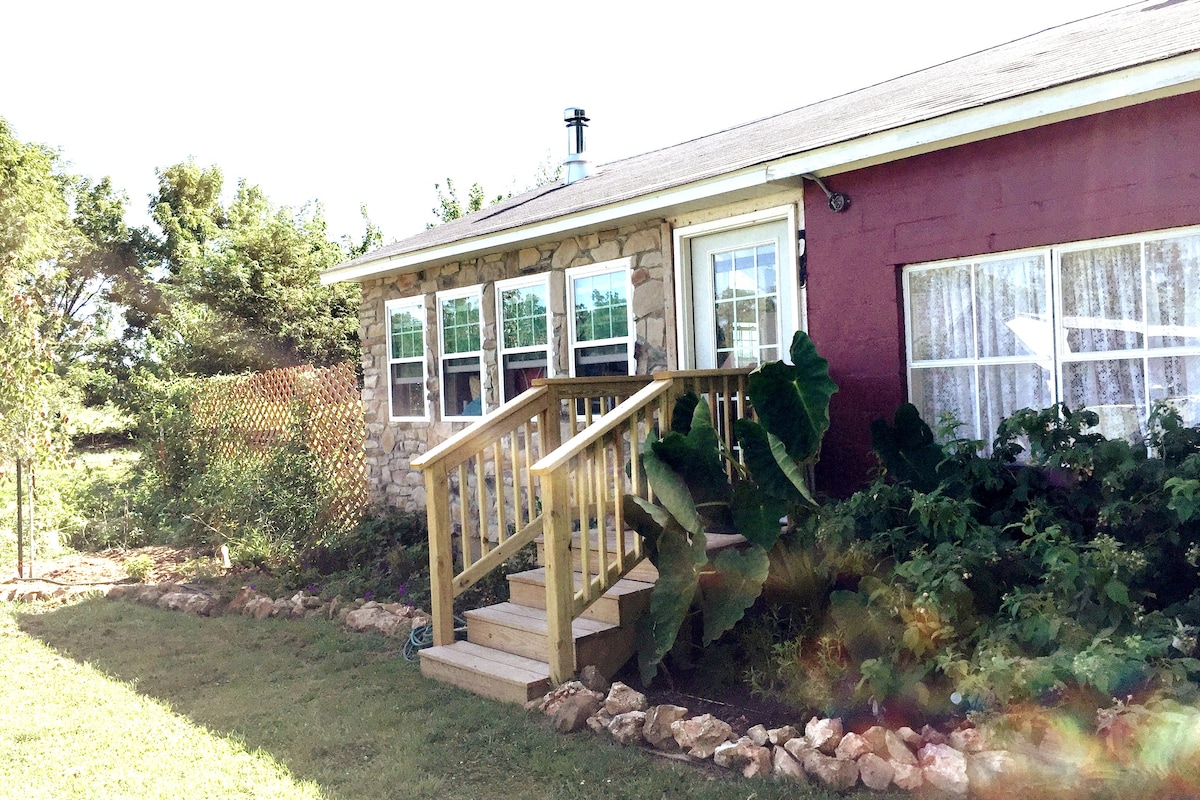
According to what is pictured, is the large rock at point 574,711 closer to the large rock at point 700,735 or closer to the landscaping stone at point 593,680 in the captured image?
the landscaping stone at point 593,680

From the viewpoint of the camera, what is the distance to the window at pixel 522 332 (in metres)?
7.79

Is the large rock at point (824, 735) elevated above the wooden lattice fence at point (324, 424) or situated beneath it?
situated beneath

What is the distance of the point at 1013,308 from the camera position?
5.02m

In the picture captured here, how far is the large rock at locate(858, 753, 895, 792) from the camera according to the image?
3.38 metres

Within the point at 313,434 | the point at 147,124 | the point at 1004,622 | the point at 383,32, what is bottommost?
the point at 1004,622

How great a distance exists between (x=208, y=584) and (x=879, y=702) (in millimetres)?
5915

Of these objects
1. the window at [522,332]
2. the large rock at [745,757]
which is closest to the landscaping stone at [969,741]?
the large rock at [745,757]

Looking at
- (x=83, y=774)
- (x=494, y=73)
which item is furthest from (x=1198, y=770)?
(x=494, y=73)

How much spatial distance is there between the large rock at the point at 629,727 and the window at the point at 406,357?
552cm

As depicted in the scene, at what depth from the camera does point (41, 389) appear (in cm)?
837

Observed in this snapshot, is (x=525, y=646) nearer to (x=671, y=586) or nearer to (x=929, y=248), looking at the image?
→ (x=671, y=586)

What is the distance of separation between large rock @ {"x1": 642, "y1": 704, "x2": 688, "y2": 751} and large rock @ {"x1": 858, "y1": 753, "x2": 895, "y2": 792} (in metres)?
0.80

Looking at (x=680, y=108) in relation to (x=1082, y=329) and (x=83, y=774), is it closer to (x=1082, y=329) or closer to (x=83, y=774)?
(x=1082, y=329)

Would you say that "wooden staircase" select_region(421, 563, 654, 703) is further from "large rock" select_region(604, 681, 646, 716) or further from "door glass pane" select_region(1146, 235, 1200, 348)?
"door glass pane" select_region(1146, 235, 1200, 348)
